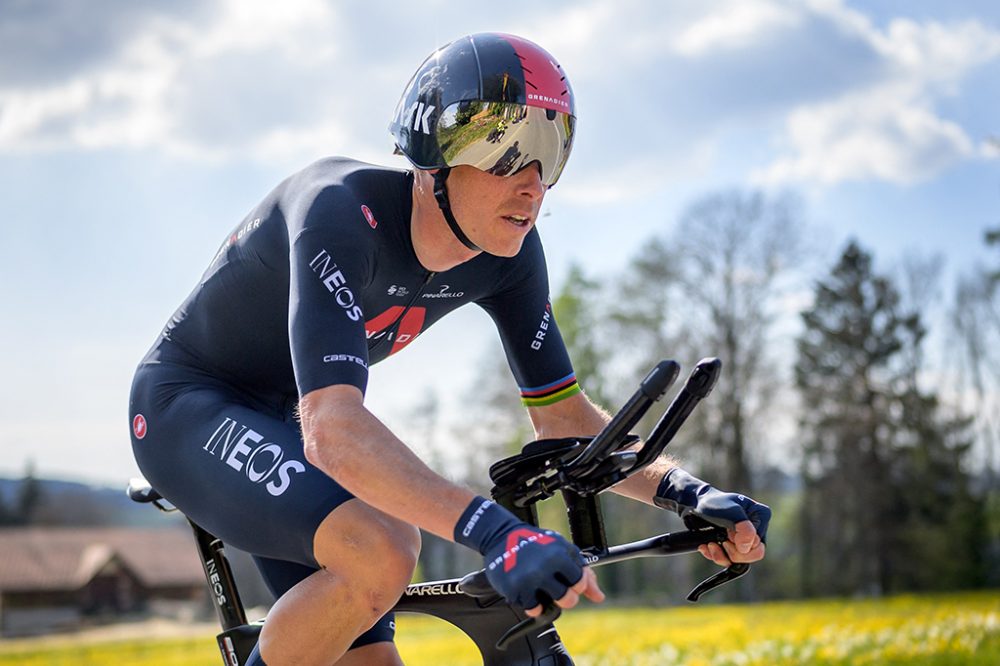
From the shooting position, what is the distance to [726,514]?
2.44 m

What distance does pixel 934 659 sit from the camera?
7266 mm

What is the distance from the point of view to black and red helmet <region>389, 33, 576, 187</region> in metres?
2.50

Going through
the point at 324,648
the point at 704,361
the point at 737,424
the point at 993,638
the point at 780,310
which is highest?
the point at 780,310

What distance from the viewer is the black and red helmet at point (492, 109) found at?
2.50 metres

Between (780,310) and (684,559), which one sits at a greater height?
(780,310)

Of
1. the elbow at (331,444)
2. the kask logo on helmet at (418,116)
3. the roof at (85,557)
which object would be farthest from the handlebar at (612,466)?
the roof at (85,557)

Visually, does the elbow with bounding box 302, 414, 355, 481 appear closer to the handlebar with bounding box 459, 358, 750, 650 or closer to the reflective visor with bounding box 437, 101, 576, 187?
the handlebar with bounding box 459, 358, 750, 650

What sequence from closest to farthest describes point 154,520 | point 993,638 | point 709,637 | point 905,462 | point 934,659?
point 934,659, point 993,638, point 709,637, point 905,462, point 154,520

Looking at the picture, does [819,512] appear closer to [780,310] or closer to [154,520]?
[780,310]

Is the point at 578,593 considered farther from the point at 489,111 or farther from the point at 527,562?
the point at 489,111

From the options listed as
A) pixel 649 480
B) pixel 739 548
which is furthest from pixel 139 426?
pixel 739 548

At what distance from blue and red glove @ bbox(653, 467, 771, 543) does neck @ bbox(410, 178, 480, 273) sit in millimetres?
809

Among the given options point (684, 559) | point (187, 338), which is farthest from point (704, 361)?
point (684, 559)

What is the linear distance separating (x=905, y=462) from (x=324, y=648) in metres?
41.2
